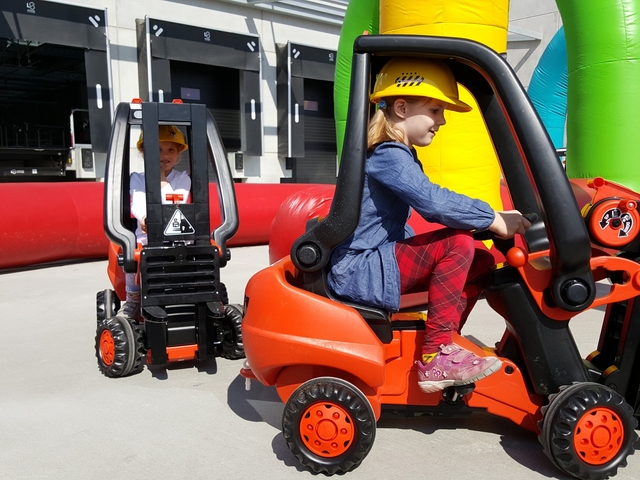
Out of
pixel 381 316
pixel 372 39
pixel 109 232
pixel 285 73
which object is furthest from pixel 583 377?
pixel 285 73

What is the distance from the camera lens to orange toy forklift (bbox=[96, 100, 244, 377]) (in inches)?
109

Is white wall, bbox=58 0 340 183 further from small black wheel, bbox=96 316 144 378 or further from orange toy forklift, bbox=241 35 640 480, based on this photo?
orange toy forklift, bbox=241 35 640 480

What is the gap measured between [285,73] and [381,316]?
1132 centimetres

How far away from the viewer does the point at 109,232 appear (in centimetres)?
277

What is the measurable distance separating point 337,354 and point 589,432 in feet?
2.51

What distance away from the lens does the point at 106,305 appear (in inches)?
128

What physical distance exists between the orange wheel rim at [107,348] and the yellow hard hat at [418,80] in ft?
5.64

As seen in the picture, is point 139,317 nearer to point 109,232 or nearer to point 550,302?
point 109,232

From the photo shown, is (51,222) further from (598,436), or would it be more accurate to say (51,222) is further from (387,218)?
(598,436)

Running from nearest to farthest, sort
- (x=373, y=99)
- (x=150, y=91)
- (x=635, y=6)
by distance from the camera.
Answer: (x=373, y=99)
(x=635, y=6)
(x=150, y=91)

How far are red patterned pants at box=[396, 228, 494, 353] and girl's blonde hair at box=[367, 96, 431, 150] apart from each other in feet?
1.08

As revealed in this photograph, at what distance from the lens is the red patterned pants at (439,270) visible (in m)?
1.88

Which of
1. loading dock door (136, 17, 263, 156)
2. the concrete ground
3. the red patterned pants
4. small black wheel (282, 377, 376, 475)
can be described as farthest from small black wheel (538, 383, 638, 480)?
loading dock door (136, 17, 263, 156)

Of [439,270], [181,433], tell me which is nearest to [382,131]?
[439,270]
